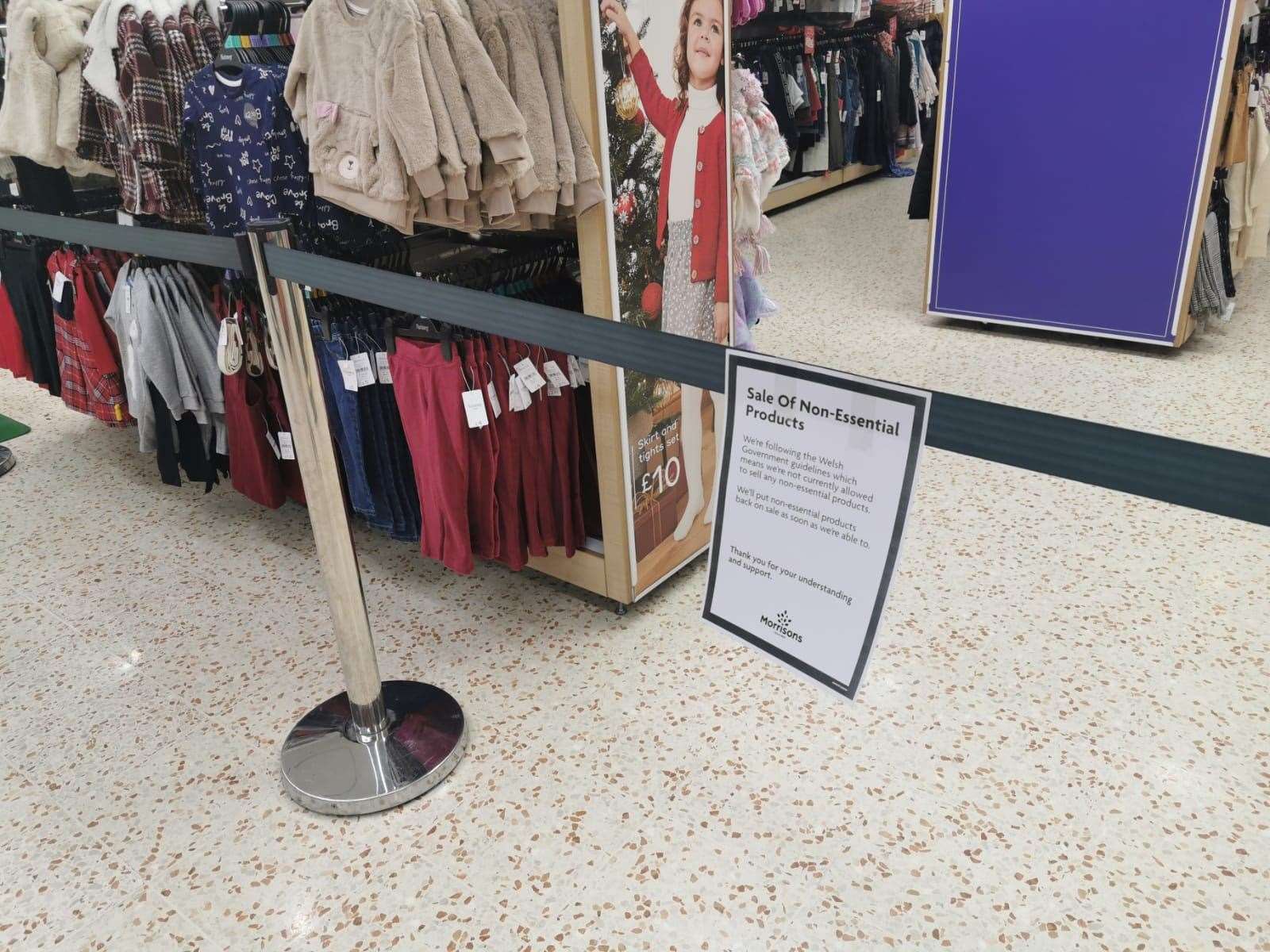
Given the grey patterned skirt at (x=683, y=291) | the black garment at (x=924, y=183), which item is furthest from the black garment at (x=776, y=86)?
the grey patterned skirt at (x=683, y=291)

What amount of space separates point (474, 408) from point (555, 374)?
239 millimetres

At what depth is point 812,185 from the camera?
844 centimetres

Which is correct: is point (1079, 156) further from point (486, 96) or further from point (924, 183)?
point (486, 96)

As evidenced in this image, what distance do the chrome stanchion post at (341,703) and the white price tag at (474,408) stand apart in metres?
0.32

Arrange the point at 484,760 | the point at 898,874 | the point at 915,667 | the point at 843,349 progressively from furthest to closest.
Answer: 1. the point at 843,349
2. the point at 915,667
3. the point at 484,760
4. the point at 898,874

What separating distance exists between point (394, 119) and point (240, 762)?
1.46m

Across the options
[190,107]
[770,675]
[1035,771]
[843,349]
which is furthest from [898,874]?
[843,349]

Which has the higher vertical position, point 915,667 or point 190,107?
point 190,107

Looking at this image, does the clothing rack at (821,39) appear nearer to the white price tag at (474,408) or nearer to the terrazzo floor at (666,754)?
the terrazzo floor at (666,754)

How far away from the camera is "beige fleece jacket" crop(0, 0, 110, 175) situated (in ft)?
8.84

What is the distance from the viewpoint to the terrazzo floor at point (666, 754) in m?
1.69

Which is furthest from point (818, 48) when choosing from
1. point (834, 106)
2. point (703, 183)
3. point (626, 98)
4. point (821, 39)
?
point (626, 98)

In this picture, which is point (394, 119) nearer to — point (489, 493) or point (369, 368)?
point (369, 368)

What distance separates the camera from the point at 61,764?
2.14m
